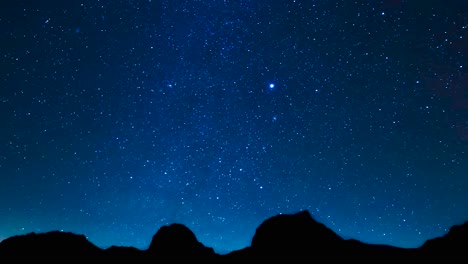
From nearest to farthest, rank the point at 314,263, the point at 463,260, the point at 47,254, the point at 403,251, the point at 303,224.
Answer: the point at 463,260, the point at 314,263, the point at 403,251, the point at 303,224, the point at 47,254

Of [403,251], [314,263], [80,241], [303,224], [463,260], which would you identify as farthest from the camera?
[80,241]

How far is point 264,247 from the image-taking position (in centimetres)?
2797

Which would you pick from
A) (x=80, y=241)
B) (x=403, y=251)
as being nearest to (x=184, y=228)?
(x=80, y=241)

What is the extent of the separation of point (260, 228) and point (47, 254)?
71.4 feet

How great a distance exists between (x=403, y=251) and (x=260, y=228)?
1273 cm

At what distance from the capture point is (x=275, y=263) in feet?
70.8

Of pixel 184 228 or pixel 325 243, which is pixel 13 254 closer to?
pixel 184 228

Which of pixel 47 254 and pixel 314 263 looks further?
pixel 47 254

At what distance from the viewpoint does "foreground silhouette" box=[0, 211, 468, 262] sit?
24656 mm

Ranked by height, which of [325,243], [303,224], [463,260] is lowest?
[463,260]

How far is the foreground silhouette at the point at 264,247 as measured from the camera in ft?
80.9

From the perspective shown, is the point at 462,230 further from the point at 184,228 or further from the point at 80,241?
the point at 80,241

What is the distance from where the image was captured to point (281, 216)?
30.0m

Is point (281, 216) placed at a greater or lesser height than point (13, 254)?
greater
